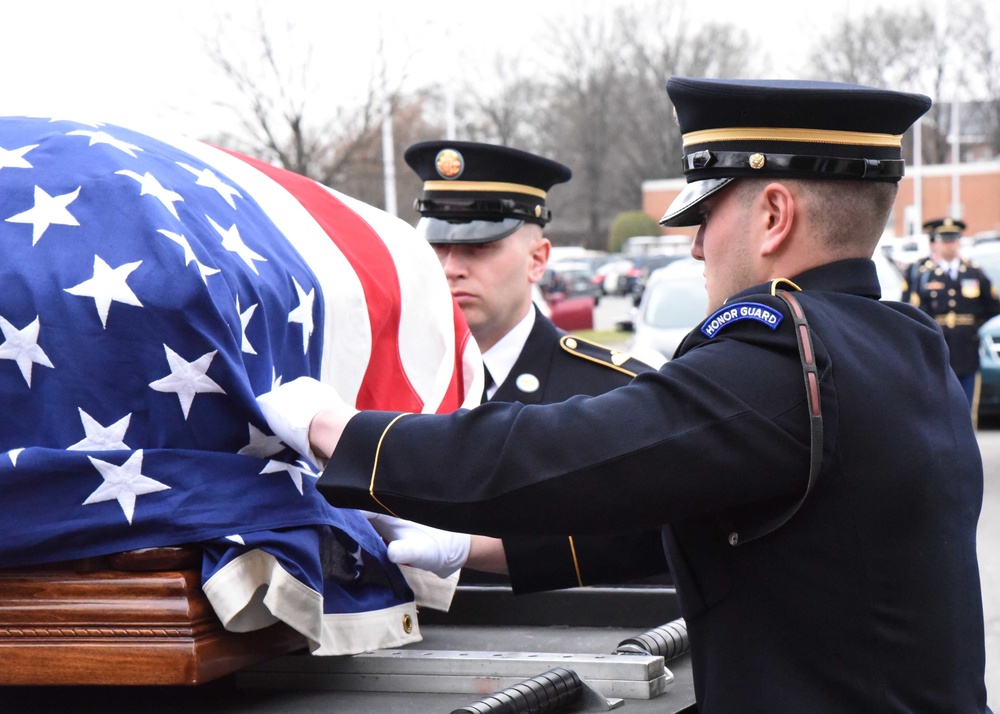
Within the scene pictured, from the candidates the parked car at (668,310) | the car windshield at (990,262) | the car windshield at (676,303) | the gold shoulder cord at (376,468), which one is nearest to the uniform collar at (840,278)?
the gold shoulder cord at (376,468)

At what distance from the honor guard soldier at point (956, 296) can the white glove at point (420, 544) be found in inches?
344

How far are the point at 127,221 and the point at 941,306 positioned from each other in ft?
31.9

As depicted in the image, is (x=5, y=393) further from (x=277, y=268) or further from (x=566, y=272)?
(x=566, y=272)

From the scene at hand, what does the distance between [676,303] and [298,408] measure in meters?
10.1

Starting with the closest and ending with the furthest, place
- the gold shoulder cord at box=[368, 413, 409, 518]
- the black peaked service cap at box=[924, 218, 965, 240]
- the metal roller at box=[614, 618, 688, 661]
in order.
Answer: the gold shoulder cord at box=[368, 413, 409, 518] → the metal roller at box=[614, 618, 688, 661] → the black peaked service cap at box=[924, 218, 965, 240]

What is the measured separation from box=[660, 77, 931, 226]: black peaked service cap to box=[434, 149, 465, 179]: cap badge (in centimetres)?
198

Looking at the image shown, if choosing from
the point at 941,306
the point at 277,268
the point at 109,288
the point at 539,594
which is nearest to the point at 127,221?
the point at 109,288

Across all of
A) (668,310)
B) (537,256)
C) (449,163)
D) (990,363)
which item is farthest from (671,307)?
(449,163)

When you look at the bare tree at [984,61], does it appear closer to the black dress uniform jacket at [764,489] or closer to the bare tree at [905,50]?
the bare tree at [905,50]

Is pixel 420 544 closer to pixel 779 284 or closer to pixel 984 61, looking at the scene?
pixel 779 284

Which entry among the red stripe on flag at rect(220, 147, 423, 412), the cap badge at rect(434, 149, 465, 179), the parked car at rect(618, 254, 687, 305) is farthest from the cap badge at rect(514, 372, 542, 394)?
the parked car at rect(618, 254, 687, 305)

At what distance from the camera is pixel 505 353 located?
3.57 metres

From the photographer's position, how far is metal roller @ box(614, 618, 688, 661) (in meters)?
2.04

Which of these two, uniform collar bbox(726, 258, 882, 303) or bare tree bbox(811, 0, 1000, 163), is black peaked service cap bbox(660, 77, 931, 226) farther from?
bare tree bbox(811, 0, 1000, 163)
